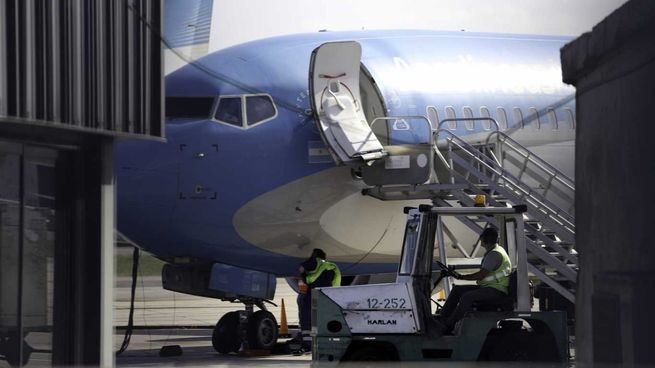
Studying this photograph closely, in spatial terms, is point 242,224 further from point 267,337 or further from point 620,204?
point 620,204

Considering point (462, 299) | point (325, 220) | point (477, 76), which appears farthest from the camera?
point (477, 76)

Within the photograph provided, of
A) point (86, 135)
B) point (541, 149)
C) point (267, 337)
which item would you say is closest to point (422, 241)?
point (86, 135)

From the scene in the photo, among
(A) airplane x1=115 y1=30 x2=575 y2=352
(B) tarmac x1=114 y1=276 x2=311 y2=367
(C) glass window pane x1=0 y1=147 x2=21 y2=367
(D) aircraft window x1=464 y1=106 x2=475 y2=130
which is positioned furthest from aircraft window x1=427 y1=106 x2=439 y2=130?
(C) glass window pane x1=0 y1=147 x2=21 y2=367

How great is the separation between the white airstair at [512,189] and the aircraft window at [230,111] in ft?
6.27

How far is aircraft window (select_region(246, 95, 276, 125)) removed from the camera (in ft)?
57.8

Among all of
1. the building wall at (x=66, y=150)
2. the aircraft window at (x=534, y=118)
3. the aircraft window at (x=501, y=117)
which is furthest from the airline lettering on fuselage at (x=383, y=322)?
the aircraft window at (x=534, y=118)

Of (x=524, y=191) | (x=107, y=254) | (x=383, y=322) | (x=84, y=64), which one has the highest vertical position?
(x=84, y=64)

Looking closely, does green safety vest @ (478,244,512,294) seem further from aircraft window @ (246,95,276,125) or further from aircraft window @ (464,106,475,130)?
aircraft window @ (464,106,475,130)

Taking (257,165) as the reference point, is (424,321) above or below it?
below

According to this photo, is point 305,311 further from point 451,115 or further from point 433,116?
point 451,115

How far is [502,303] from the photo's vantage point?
13180mm

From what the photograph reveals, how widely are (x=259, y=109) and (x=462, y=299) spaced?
17.6 feet

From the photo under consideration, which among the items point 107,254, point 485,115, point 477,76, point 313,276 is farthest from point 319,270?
point 107,254

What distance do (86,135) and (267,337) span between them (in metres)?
7.43
